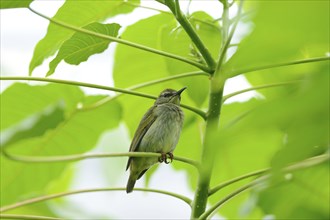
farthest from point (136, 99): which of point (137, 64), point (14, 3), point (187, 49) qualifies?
point (14, 3)

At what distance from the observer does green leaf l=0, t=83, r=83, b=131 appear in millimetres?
2729

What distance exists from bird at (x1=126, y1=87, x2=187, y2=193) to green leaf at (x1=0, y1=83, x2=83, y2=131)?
7.25ft

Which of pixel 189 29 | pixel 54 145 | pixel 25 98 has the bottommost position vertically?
pixel 54 145

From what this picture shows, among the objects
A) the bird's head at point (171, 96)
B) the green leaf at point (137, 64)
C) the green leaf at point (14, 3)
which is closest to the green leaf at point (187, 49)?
the green leaf at point (137, 64)

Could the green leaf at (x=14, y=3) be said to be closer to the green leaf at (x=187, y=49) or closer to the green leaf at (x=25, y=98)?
the green leaf at (x=25, y=98)

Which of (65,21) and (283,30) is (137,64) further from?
(283,30)

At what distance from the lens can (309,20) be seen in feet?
1.85

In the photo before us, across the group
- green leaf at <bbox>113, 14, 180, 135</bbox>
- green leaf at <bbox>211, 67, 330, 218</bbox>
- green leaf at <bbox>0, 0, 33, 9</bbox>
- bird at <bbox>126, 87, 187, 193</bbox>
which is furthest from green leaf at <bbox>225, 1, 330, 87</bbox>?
bird at <bbox>126, 87, 187, 193</bbox>

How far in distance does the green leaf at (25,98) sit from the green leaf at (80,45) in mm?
233

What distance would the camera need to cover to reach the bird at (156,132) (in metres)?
5.15

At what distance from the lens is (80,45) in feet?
8.35

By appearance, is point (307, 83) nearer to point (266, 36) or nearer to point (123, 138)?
point (266, 36)

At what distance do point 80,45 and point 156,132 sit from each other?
9.25 feet

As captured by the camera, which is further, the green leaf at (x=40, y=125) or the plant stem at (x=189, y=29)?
the plant stem at (x=189, y=29)
